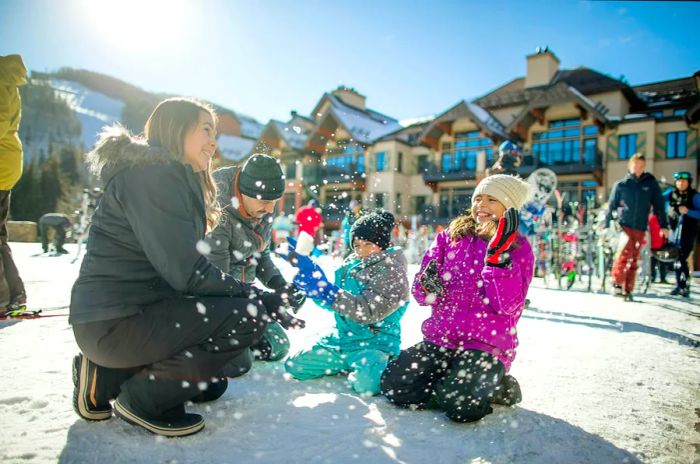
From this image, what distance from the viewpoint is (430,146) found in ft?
81.7

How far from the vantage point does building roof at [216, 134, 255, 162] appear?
122ft

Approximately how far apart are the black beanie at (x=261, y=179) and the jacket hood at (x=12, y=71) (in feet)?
8.09

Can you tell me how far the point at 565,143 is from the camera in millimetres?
21141

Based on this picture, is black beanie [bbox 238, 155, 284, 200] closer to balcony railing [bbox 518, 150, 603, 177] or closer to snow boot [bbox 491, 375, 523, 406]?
snow boot [bbox 491, 375, 523, 406]

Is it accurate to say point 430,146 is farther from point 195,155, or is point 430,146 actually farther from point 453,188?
point 195,155

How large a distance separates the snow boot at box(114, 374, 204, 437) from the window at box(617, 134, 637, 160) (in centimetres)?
2232

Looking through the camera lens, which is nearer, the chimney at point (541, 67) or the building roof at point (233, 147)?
the chimney at point (541, 67)

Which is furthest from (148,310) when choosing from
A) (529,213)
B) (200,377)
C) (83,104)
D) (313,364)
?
(83,104)

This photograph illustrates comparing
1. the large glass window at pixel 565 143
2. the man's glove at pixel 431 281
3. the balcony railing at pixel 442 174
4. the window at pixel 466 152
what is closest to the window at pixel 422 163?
the balcony railing at pixel 442 174

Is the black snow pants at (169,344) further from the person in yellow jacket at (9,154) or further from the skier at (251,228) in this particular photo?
the person in yellow jacket at (9,154)

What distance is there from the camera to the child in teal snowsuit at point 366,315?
7.63ft

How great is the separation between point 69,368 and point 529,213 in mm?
5412

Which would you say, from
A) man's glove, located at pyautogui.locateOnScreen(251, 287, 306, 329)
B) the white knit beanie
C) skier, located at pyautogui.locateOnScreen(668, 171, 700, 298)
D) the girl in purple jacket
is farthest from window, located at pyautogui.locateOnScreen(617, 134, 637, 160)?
man's glove, located at pyautogui.locateOnScreen(251, 287, 306, 329)

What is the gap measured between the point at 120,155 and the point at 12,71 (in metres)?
2.94
